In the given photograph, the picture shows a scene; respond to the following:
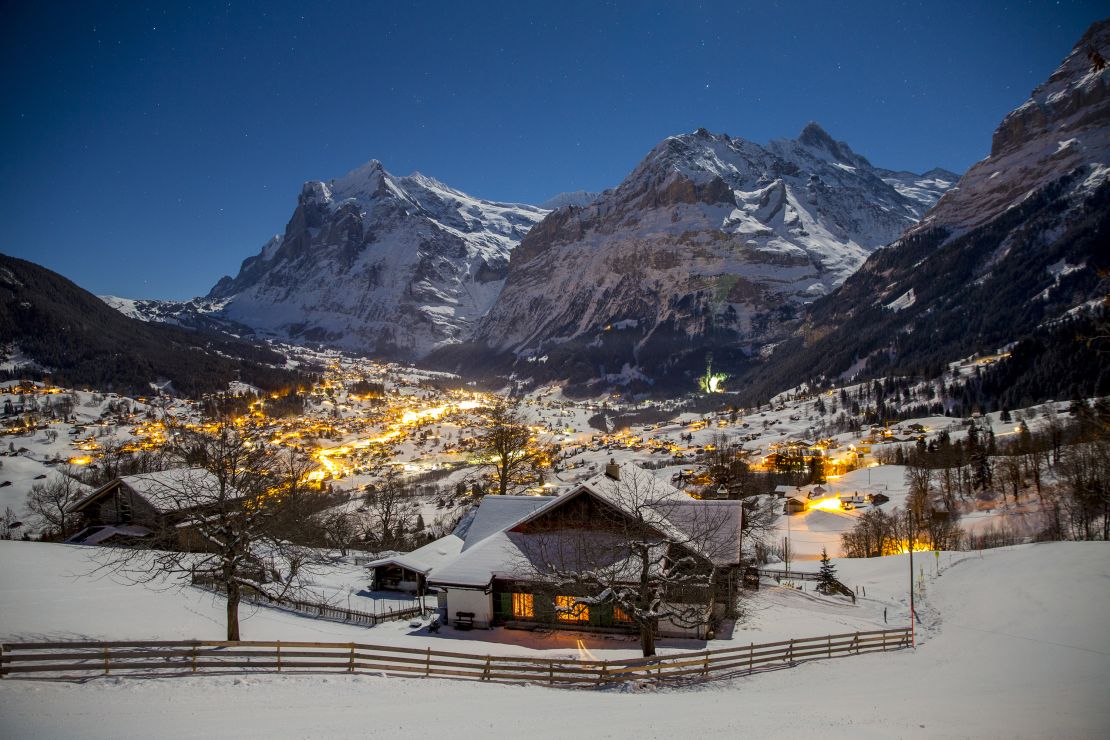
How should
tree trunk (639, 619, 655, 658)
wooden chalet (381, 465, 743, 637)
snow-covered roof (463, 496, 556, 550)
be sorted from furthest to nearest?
snow-covered roof (463, 496, 556, 550), wooden chalet (381, 465, 743, 637), tree trunk (639, 619, 655, 658)

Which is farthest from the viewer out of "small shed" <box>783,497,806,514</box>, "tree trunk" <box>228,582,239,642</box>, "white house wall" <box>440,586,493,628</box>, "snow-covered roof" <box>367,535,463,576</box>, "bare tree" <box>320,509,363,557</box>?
"small shed" <box>783,497,806,514</box>

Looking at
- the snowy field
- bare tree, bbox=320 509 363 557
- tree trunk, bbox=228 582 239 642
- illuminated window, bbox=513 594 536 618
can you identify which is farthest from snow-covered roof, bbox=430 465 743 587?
bare tree, bbox=320 509 363 557

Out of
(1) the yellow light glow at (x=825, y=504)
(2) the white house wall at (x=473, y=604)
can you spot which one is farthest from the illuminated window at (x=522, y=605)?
(1) the yellow light glow at (x=825, y=504)

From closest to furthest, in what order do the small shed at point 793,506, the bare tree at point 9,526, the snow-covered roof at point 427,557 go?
the snow-covered roof at point 427,557, the bare tree at point 9,526, the small shed at point 793,506

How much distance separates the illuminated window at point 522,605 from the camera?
91.2 ft

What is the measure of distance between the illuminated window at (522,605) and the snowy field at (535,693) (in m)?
2.22

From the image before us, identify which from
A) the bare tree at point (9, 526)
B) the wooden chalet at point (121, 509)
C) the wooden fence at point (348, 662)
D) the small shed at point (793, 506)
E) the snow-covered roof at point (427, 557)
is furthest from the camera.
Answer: the small shed at point (793, 506)

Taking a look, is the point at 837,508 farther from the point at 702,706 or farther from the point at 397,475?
the point at 397,475

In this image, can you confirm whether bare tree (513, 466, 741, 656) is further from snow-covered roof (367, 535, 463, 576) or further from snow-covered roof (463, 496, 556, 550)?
snow-covered roof (367, 535, 463, 576)

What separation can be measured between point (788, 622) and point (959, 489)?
71.5m

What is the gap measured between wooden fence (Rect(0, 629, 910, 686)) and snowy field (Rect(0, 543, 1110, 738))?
25.0 inches

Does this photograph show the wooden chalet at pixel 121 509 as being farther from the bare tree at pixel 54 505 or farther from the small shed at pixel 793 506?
the small shed at pixel 793 506

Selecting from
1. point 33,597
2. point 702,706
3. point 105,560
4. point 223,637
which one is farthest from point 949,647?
point 105,560

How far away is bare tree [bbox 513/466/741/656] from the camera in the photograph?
2119cm
